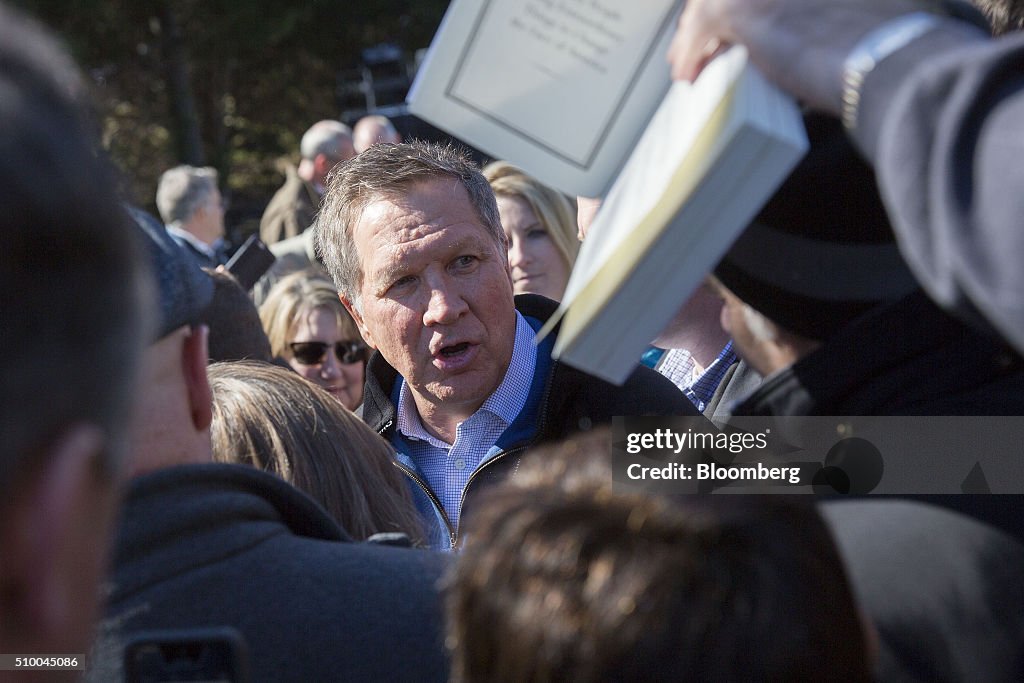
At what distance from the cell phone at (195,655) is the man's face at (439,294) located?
5.49ft

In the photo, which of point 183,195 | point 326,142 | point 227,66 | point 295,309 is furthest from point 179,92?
point 295,309

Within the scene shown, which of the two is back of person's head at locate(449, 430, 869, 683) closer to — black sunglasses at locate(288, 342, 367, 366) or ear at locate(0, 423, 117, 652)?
ear at locate(0, 423, 117, 652)

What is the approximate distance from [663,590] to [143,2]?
19.3 metres

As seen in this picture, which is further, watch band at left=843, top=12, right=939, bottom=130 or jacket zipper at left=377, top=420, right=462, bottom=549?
jacket zipper at left=377, top=420, right=462, bottom=549

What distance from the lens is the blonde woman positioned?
4.57m

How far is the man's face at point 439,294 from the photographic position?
2930mm

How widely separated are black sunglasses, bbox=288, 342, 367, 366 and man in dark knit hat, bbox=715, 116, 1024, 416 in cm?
376

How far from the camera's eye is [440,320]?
2924 millimetres

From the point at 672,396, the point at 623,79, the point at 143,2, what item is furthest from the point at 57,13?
the point at 623,79

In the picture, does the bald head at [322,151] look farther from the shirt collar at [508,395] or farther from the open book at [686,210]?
the open book at [686,210]

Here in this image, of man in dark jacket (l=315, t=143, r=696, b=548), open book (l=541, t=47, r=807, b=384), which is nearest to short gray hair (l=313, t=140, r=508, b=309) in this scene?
man in dark jacket (l=315, t=143, r=696, b=548)

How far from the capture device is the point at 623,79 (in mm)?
1164

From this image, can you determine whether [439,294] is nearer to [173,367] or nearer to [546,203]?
[173,367]

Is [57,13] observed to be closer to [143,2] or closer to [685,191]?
[143,2]
